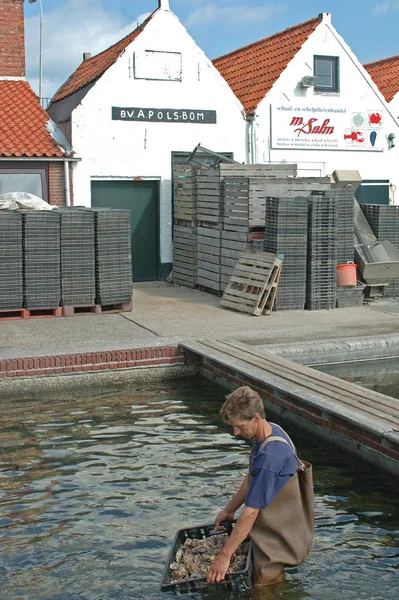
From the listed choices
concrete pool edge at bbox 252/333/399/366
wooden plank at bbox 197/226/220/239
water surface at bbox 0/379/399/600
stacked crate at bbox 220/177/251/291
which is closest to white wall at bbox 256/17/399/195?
wooden plank at bbox 197/226/220/239

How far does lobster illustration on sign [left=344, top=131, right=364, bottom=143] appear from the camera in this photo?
20062mm

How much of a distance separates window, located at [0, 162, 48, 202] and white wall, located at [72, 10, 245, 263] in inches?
28.1

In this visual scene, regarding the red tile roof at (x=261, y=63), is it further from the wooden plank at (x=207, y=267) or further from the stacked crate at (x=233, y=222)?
the wooden plank at (x=207, y=267)

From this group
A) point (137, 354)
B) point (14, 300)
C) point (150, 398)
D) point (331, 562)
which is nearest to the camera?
point (331, 562)

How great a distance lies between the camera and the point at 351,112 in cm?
2003

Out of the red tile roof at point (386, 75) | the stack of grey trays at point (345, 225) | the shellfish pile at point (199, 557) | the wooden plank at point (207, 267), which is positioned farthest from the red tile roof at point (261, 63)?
the shellfish pile at point (199, 557)

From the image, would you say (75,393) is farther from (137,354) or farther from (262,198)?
(262,198)

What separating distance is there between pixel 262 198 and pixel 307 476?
10137 millimetres

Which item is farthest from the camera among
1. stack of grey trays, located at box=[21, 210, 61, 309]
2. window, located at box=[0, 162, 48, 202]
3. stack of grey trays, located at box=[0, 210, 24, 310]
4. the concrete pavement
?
window, located at box=[0, 162, 48, 202]

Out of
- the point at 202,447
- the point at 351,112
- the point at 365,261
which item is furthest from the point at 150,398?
the point at 351,112

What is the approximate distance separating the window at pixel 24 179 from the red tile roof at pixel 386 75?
10573 mm

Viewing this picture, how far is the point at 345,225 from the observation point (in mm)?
15352

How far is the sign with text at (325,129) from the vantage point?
19.4 m

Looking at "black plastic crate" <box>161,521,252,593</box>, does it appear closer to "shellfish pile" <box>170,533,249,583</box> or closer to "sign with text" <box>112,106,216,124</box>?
"shellfish pile" <box>170,533,249,583</box>
